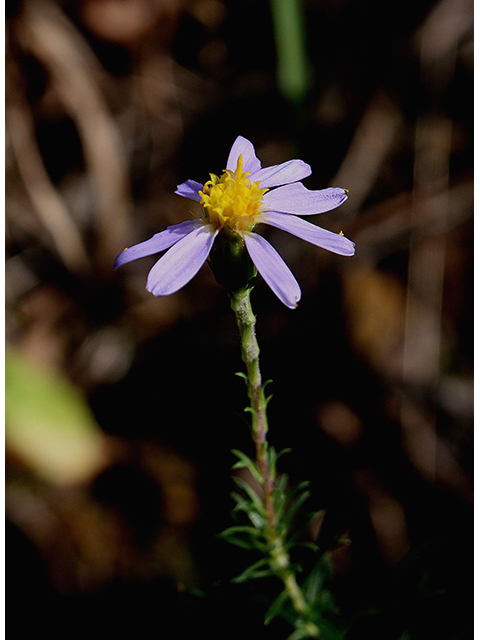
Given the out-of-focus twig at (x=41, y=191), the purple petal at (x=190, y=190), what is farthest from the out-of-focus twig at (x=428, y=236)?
the out-of-focus twig at (x=41, y=191)

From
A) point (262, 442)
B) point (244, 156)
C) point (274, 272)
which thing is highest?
point (244, 156)

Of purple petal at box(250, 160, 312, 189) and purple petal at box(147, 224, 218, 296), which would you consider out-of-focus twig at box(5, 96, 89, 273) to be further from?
purple petal at box(147, 224, 218, 296)

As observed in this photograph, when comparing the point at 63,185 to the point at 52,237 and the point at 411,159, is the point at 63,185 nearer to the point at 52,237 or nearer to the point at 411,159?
the point at 52,237

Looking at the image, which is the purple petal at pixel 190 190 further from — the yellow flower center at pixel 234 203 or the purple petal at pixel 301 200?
the purple petal at pixel 301 200

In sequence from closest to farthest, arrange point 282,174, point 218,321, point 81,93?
point 282,174 < point 218,321 < point 81,93

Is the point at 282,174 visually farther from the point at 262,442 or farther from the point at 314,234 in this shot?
the point at 262,442

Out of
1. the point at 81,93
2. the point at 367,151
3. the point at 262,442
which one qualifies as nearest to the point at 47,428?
the point at 262,442
